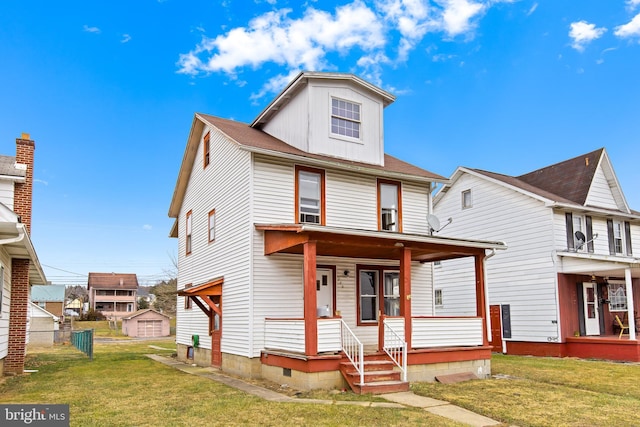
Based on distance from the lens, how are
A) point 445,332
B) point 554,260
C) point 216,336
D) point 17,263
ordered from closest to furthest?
point 445,332, point 17,263, point 216,336, point 554,260

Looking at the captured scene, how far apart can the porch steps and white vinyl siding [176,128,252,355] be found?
10.3 ft

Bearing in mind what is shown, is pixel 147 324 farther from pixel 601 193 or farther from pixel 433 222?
pixel 601 193

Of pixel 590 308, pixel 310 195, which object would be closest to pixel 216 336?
pixel 310 195

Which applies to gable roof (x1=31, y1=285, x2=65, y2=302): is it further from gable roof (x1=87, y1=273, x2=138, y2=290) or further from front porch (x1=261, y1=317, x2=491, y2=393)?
front porch (x1=261, y1=317, x2=491, y2=393)

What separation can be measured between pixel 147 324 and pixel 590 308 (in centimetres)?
3602

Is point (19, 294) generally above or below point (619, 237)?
below

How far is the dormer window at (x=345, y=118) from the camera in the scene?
1543 centimetres

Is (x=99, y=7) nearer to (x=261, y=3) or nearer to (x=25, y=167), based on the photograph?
(x=261, y=3)

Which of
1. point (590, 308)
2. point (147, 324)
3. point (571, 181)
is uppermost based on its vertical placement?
point (571, 181)

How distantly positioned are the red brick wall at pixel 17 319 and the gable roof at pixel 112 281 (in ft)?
245

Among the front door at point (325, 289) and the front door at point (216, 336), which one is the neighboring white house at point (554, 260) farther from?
the front door at point (216, 336)

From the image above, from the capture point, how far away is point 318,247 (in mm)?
12914

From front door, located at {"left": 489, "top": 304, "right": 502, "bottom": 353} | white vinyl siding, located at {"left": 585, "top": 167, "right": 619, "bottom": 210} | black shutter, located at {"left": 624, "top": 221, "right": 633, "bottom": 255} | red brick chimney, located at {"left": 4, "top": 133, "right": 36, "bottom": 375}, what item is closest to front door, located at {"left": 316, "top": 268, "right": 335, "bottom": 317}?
red brick chimney, located at {"left": 4, "top": 133, "right": 36, "bottom": 375}

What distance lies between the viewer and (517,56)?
22.5 metres
